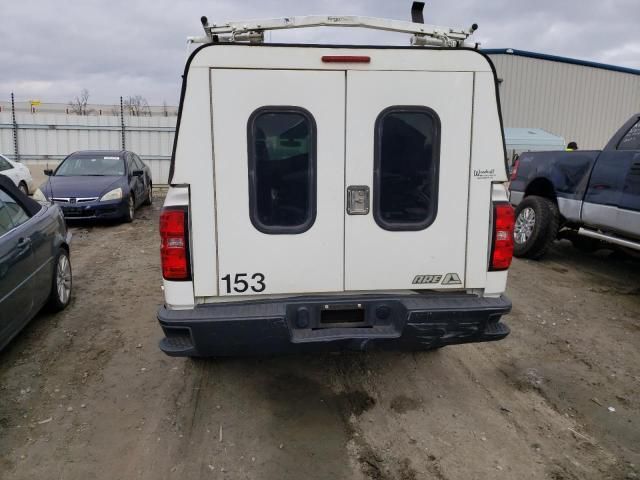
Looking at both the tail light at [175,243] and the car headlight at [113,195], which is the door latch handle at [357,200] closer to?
the tail light at [175,243]

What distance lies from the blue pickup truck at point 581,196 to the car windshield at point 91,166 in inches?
Answer: 322

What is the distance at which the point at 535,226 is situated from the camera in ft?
24.6

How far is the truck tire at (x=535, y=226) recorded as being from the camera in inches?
290

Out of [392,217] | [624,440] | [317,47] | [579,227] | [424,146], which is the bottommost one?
[624,440]

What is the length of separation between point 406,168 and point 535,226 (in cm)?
495

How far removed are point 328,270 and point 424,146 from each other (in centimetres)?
99

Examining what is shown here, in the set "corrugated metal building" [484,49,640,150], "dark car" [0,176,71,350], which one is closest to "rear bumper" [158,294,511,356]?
"dark car" [0,176,71,350]

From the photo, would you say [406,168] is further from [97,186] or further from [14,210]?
[97,186]

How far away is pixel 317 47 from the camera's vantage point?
10.0 ft

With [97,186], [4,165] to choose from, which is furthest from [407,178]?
[4,165]

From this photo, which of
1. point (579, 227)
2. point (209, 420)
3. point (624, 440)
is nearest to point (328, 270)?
point (209, 420)

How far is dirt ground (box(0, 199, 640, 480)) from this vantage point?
3031 mm

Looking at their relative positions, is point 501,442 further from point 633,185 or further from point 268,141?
point 633,185

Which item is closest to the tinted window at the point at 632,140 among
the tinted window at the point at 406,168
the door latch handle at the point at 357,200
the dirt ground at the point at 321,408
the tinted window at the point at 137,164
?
the dirt ground at the point at 321,408
